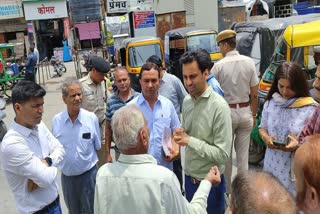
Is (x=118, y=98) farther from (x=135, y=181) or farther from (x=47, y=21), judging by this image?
(x=47, y=21)

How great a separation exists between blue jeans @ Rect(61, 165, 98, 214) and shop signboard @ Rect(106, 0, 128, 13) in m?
17.7

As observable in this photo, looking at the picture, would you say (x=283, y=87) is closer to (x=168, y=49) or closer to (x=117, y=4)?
(x=168, y=49)

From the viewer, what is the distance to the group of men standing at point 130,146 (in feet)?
6.65

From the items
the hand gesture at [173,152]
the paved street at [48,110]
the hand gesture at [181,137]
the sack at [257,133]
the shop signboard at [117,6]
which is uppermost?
the shop signboard at [117,6]

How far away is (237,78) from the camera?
4688 mm

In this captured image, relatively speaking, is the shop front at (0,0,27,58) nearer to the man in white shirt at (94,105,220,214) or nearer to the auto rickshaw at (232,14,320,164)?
the auto rickshaw at (232,14,320,164)

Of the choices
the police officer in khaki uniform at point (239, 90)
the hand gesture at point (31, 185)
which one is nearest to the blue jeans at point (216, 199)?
the hand gesture at point (31, 185)

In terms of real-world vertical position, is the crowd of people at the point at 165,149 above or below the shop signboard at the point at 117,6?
below

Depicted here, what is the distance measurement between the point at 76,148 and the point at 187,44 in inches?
374

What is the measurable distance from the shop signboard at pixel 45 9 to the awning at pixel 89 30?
5.76 metres

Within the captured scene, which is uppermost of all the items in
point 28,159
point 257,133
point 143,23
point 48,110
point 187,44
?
point 143,23

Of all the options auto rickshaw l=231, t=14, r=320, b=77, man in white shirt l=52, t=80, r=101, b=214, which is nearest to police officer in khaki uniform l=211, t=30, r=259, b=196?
man in white shirt l=52, t=80, r=101, b=214

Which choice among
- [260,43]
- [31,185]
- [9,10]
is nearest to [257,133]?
[31,185]

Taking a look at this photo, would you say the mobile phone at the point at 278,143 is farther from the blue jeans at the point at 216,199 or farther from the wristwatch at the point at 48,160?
the wristwatch at the point at 48,160
